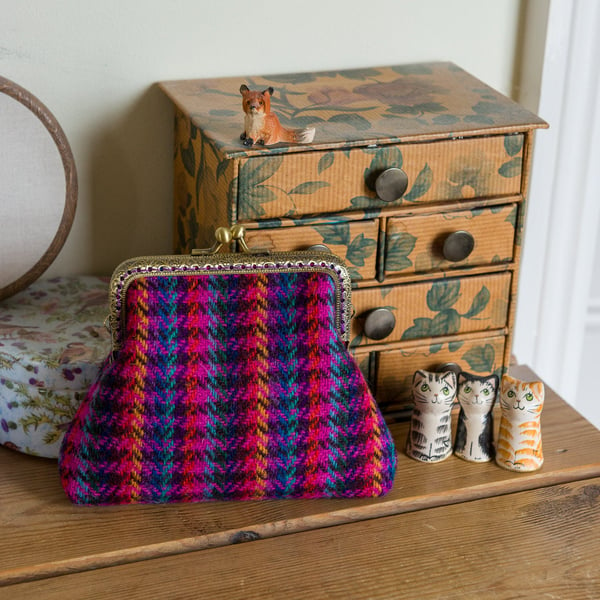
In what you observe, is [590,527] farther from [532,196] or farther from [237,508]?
[532,196]

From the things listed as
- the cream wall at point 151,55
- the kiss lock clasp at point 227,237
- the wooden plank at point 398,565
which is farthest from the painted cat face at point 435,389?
the cream wall at point 151,55

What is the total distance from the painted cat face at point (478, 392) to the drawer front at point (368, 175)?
0.64ft

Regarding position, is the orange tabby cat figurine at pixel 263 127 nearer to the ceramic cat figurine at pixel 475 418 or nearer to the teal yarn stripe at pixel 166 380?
the teal yarn stripe at pixel 166 380

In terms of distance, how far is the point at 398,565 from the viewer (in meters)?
0.87

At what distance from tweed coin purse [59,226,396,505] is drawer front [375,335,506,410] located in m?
0.15

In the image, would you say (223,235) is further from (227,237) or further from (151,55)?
(151,55)

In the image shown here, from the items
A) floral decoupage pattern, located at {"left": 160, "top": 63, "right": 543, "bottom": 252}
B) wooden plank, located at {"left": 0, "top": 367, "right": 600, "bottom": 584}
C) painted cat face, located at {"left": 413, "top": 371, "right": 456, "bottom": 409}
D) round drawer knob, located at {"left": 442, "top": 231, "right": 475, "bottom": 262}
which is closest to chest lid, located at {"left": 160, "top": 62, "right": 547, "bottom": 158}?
floral decoupage pattern, located at {"left": 160, "top": 63, "right": 543, "bottom": 252}

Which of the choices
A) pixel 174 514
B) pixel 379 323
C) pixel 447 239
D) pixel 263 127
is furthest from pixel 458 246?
pixel 174 514

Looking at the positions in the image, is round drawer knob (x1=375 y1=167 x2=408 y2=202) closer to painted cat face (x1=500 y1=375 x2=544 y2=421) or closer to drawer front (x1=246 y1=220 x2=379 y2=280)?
drawer front (x1=246 y1=220 x2=379 y2=280)

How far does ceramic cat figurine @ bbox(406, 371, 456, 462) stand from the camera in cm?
99

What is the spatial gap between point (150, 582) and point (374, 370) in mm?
355

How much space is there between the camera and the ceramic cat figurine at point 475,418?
991mm

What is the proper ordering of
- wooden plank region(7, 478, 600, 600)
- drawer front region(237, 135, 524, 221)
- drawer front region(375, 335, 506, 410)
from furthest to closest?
drawer front region(375, 335, 506, 410)
drawer front region(237, 135, 524, 221)
wooden plank region(7, 478, 600, 600)

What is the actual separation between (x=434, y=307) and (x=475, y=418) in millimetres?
132
